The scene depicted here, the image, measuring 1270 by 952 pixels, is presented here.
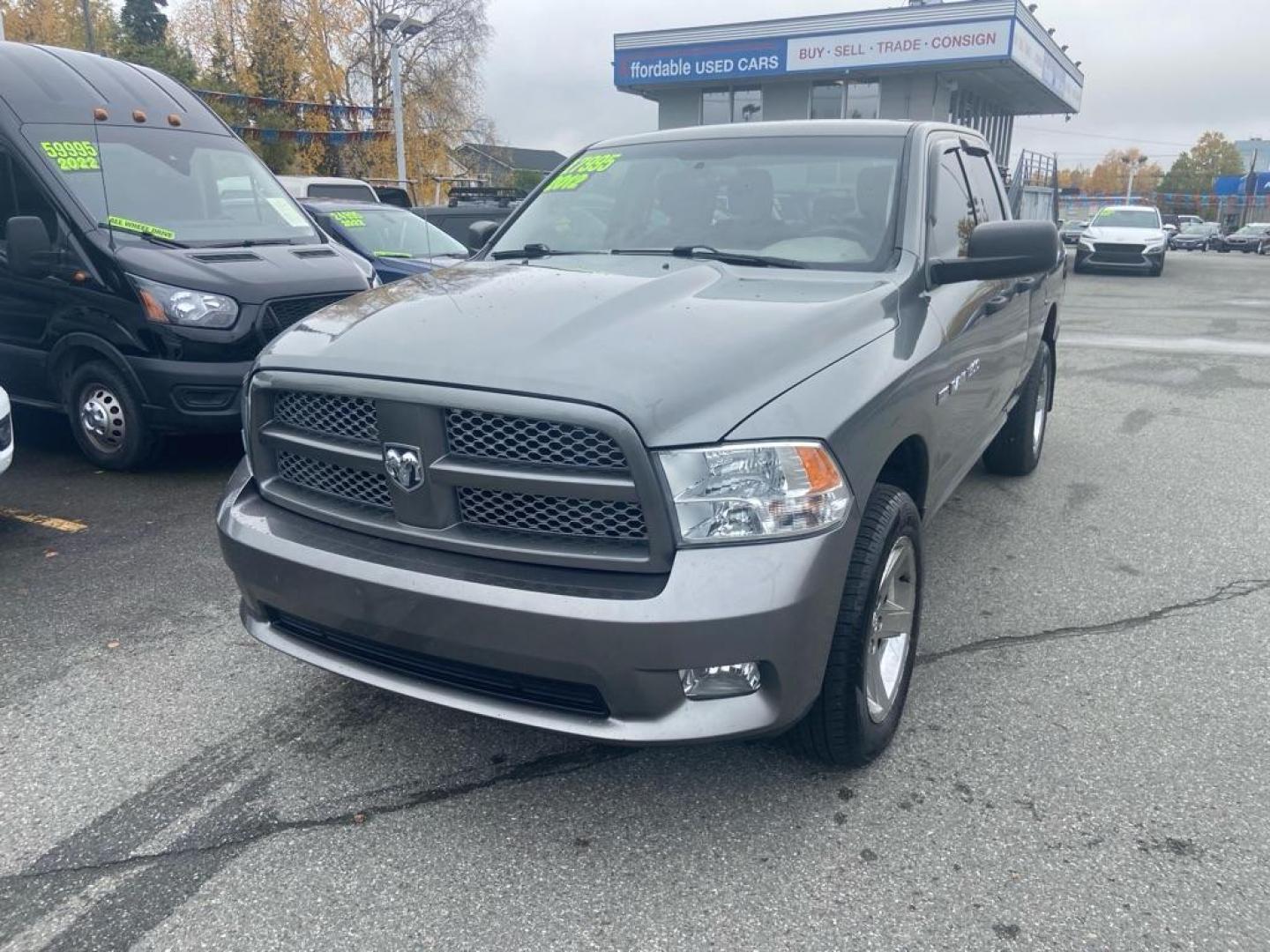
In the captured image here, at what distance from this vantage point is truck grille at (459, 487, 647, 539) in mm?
2342

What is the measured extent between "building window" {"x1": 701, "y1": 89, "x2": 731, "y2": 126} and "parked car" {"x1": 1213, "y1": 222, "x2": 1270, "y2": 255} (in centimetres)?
2820

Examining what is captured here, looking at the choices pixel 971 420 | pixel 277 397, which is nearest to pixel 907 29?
pixel 971 420

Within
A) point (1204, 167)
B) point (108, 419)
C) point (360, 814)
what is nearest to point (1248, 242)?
point (108, 419)

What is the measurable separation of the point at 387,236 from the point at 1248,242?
46079 mm

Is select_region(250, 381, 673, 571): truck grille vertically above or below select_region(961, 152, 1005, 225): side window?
below

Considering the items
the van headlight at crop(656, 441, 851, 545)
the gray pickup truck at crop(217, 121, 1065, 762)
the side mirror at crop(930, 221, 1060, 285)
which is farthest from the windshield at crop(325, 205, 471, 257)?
the van headlight at crop(656, 441, 851, 545)

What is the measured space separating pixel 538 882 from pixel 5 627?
8.68ft

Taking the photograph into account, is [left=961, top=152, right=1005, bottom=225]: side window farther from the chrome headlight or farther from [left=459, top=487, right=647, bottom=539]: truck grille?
the chrome headlight

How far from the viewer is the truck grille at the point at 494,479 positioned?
2295mm

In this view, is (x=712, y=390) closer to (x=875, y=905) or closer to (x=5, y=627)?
(x=875, y=905)

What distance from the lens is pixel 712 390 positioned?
93.6 inches

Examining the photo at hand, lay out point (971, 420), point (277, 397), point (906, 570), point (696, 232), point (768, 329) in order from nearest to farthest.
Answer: point (768, 329) < point (277, 397) < point (906, 570) < point (696, 232) < point (971, 420)

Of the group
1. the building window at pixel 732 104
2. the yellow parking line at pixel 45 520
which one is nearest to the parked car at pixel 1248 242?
the building window at pixel 732 104

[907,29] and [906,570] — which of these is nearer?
[906,570]
